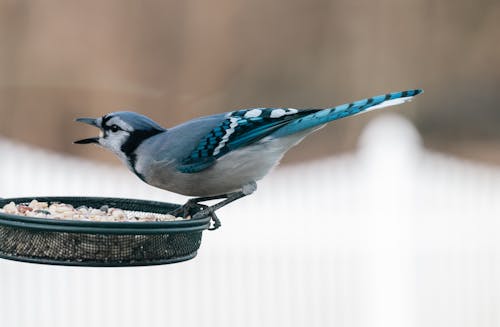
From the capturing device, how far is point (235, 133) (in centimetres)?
255

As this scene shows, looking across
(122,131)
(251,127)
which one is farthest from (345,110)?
(122,131)

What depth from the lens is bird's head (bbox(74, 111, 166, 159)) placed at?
8.08ft

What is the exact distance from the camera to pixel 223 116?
2.62m

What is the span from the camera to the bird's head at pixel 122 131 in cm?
246

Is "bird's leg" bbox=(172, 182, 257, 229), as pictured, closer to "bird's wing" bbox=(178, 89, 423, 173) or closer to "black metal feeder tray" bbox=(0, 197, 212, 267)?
"bird's wing" bbox=(178, 89, 423, 173)

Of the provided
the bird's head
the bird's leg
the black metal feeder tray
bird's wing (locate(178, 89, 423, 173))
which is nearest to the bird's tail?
bird's wing (locate(178, 89, 423, 173))

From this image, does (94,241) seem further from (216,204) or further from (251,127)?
(251,127)

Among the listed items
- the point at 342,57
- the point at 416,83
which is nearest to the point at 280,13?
the point at 342,57

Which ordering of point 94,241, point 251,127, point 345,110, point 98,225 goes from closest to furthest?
point 98,225, point 94,241, point 345,110, point 251,127

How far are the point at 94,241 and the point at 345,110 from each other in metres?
0.85

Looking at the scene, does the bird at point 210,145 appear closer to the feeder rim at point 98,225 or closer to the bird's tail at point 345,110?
the bird's tail at point 345,110

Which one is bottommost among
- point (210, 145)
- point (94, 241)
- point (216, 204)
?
point (94, 241)

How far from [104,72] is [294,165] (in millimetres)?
1598

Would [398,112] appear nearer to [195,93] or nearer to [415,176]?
[195,93]
